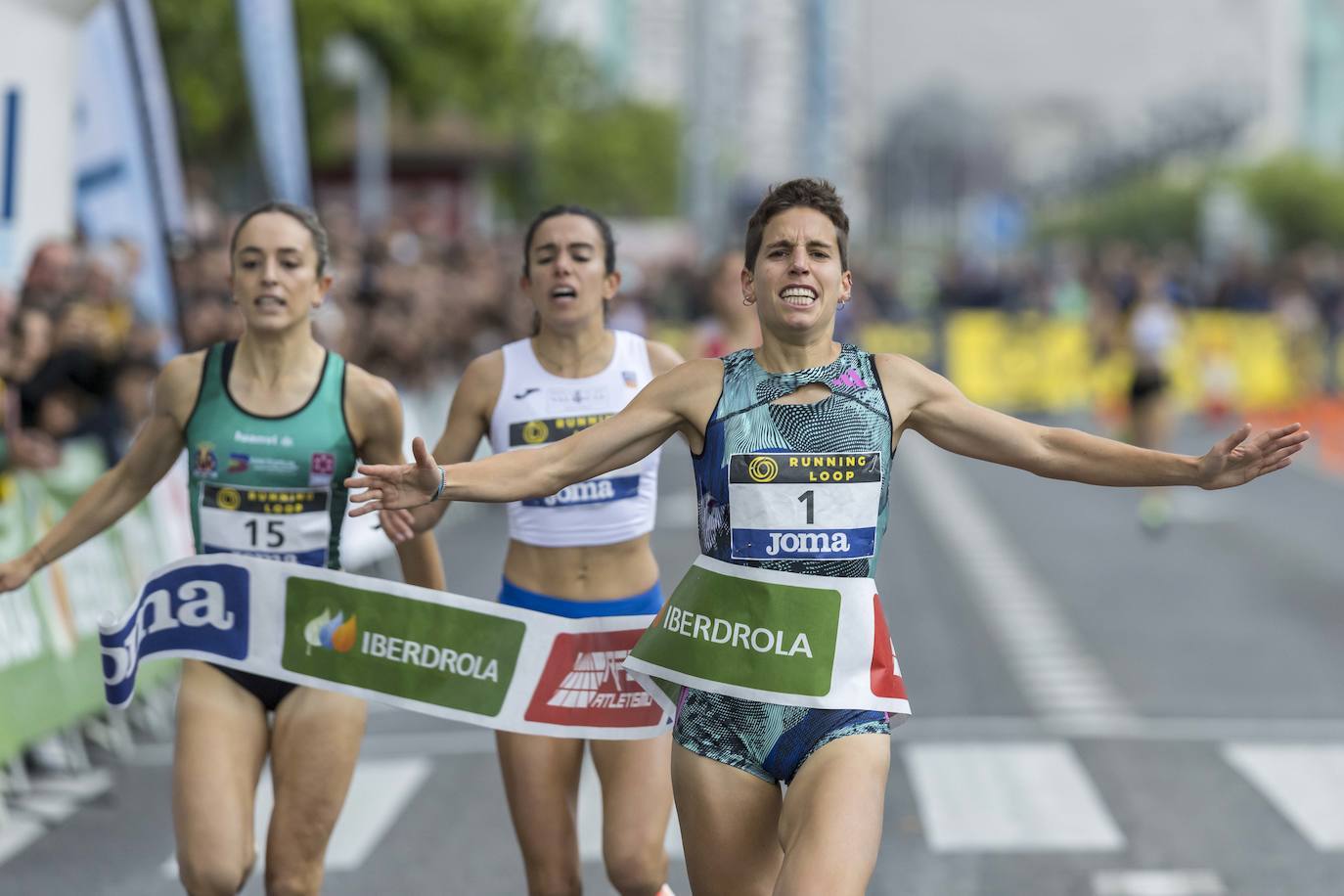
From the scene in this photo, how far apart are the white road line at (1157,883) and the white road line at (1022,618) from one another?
3283 mm

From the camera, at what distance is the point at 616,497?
657cm

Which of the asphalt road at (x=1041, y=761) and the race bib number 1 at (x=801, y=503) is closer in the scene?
the race bib number 1 at (x=801, y=503)

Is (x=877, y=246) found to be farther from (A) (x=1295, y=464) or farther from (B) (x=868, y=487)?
(B) (x=868, y=487)

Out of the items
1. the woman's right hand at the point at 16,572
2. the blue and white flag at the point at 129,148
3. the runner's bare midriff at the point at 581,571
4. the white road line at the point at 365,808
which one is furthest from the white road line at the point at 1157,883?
the blue and white flag at the point at 129,148

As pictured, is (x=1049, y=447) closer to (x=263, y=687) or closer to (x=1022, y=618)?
(x=263, y=687)

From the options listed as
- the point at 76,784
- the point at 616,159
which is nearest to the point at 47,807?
the point at 76,784

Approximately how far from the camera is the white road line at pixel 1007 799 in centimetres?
871

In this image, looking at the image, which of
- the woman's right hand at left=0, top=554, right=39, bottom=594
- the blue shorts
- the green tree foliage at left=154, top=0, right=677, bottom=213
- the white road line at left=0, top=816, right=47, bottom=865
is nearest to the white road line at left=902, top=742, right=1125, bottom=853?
the blue shorts

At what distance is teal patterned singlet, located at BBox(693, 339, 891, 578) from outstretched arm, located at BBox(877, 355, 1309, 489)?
0.11 m

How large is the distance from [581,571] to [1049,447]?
5.99 feet

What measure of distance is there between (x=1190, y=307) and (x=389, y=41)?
685 inches

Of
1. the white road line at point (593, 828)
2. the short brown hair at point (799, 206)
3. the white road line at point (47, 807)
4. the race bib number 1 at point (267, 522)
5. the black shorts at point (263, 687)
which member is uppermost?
the short brown hair at point (799, 206)

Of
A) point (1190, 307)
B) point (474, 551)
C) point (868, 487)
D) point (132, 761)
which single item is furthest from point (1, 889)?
point (1190, 307)

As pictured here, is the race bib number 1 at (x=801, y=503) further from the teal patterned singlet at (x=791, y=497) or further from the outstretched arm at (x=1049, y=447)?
the outstretched arm at (x=1049, y=447)
